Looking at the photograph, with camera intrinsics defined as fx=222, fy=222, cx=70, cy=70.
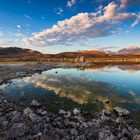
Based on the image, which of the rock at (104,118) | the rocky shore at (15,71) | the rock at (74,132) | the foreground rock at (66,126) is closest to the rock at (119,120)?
the foreground rock at (66,126)

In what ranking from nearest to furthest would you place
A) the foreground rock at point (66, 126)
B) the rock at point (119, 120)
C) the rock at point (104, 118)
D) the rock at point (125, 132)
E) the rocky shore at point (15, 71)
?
the foreground rock at point (66, 126), the rock at point (125, 132), the rock at point (119, 120), the rock at point (104, 118), the rocky shore at point (15, 71)

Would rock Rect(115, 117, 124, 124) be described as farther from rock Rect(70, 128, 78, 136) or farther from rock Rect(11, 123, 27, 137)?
rock Rect(11, 123, 27, 137)

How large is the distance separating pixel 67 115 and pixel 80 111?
4.45ft

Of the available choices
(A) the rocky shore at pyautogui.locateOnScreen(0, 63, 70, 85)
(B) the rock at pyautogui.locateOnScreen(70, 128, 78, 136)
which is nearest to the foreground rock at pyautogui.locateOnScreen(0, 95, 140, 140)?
(B) the rock at pyautogui.locateOnScreen(70, 128, 78, 136)

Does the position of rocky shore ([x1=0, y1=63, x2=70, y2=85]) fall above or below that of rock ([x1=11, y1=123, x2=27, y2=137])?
below

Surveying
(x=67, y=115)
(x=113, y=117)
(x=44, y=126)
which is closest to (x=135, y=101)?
(x=113, y=117)

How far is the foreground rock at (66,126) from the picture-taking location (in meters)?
10.7

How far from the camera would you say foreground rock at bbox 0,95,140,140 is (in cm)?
1071

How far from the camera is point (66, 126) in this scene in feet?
41.0

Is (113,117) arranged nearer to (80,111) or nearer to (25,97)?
(80,111)

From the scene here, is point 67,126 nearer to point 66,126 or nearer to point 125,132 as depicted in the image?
point 66,126

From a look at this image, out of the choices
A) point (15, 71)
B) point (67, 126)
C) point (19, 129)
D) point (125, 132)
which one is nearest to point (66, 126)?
point (67, 126)

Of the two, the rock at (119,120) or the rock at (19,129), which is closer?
the rock at (19,129)

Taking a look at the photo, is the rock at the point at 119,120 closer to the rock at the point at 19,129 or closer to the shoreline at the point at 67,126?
the shoreline at the point at 67,126
